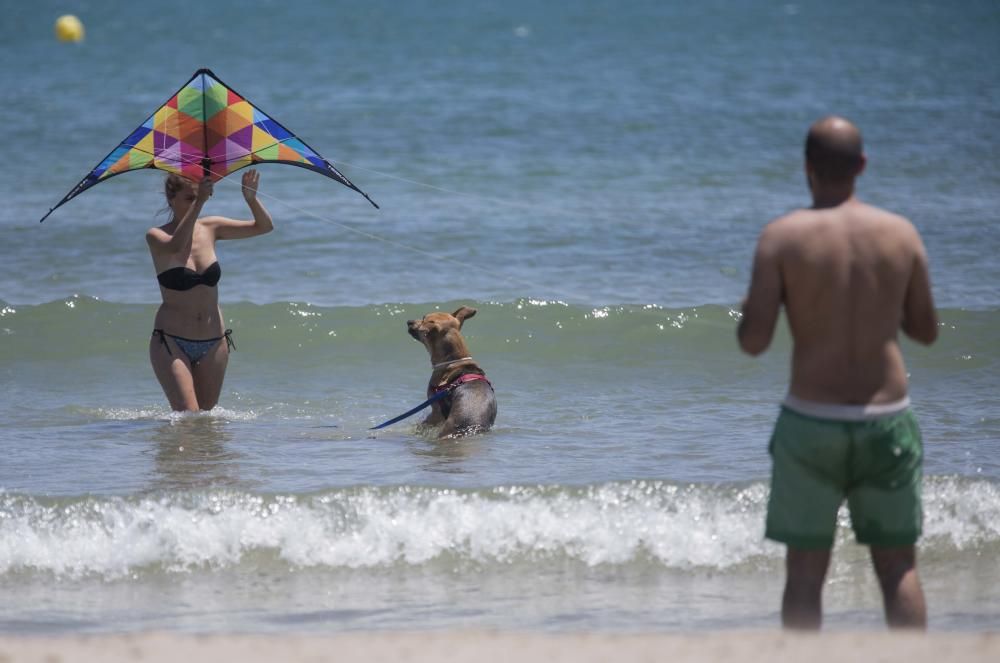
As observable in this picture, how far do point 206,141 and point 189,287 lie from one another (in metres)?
0.99

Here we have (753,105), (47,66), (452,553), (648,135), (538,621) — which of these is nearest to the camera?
(538,621)

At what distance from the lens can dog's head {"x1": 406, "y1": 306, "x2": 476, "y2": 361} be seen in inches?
340

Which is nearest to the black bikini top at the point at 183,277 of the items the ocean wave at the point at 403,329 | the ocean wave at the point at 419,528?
the ocean wave at the point at 419,528

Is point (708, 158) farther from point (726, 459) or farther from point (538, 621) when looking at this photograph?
point (538, 621)

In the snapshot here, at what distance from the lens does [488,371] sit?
1123 centimetres

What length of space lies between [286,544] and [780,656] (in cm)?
308

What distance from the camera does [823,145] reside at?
4258 mm

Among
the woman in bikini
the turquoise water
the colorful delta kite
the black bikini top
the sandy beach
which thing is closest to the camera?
the sandy beach

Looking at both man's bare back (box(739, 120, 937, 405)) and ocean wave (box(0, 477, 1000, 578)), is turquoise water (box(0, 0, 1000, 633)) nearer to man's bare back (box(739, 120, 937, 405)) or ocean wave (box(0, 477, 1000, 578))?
ocean wave (box(0, 477, 1000, 578))

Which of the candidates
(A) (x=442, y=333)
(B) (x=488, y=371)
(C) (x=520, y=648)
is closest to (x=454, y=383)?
(A) (x=442, y=333)

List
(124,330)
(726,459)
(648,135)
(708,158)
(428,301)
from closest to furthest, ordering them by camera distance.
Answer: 1. (726,459)
2. (124,330)
3. (428,301)
4. (708,158)
5. (648,135)

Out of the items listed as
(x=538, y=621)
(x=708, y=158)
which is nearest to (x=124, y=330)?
(x=538, y=621)

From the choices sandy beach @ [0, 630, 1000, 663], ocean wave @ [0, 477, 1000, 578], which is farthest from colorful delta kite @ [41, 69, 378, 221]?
sandy beach @ [0, 630, 1000, 663]

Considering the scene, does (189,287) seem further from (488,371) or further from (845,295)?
(845,295)
